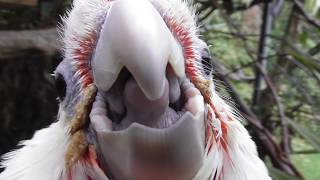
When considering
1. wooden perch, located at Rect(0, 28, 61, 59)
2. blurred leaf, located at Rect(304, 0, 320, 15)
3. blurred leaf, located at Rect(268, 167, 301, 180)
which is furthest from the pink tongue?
blurred leaf, located at Rect(304, 0, 320, 15)

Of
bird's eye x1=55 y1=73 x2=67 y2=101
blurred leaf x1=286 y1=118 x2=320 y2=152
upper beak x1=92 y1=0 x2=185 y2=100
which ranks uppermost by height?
upper beak x1=92 y1=0 x2=185 y2=100

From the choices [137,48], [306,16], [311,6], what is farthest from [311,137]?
[137,48]

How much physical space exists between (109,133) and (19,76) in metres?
1.22

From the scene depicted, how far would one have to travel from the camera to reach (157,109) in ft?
2.86

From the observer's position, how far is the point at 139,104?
87 centimetres

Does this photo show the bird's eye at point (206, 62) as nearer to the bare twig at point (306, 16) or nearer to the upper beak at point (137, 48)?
the upper beak at point (137, 48)

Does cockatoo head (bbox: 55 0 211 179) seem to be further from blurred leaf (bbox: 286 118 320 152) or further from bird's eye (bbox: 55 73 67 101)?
blurred leaf (bbox: 286 118 320 152)

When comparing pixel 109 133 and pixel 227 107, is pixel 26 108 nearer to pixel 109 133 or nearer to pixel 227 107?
pixel 227 107

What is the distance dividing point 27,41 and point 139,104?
948 millimetres

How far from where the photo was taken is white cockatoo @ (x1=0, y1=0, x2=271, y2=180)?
2.78 feet

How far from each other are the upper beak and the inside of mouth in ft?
0.06

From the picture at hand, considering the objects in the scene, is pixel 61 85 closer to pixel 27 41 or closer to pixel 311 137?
pixel 27 41

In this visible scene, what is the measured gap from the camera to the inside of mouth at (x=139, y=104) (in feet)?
2.85

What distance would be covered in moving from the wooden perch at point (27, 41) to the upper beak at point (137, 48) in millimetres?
839
